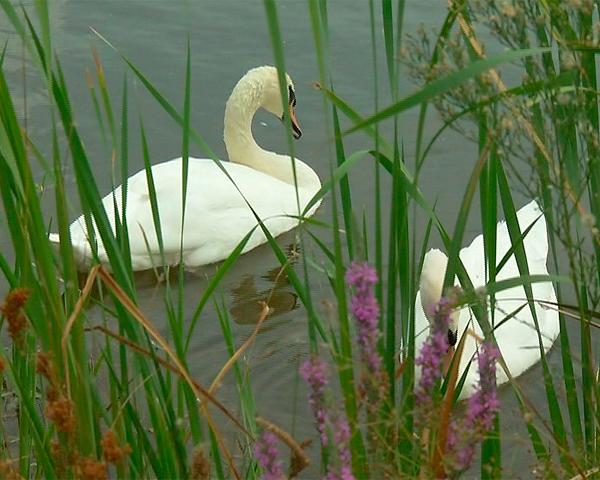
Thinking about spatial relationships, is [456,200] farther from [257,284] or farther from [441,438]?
[441,438]

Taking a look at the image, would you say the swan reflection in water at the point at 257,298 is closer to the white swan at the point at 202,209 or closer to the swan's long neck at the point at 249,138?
the white swan at the point at 202,209

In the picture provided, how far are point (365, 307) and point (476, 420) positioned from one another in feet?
0.81

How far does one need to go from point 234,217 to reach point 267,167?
0.87 metres

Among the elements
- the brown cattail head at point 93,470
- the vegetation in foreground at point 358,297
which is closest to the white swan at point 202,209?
the vegetation in foreground at point 358,297

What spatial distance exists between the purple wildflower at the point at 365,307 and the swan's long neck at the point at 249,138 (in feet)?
14.2

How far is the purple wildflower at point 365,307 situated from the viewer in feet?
4.27

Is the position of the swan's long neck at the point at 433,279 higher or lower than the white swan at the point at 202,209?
lower

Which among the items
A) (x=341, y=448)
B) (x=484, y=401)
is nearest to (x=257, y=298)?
(x=484, y=401)

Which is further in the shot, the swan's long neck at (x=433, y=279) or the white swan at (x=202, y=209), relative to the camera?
the white swan at (x=202, y=209)

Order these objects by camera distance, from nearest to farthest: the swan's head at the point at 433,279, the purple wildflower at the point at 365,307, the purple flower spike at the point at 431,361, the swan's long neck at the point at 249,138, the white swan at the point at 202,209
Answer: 1. the purple wildflower at the point at 365,307
2. the purple flower spike at the point at 431,361
3. the swan's head at the point at 433,279
4. the white swan at the point at 202,209
5. the swan's long neck at the point at 249,138

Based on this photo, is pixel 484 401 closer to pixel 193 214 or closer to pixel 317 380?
pixel 317 380

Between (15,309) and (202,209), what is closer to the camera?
(15,309)

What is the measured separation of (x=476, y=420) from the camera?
1462mm

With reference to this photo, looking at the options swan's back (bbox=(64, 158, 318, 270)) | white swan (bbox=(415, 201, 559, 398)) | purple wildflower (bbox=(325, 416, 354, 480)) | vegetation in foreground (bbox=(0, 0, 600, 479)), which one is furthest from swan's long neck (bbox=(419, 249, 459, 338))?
purple wildflower (bbox=(325, 416, 354, 480))
